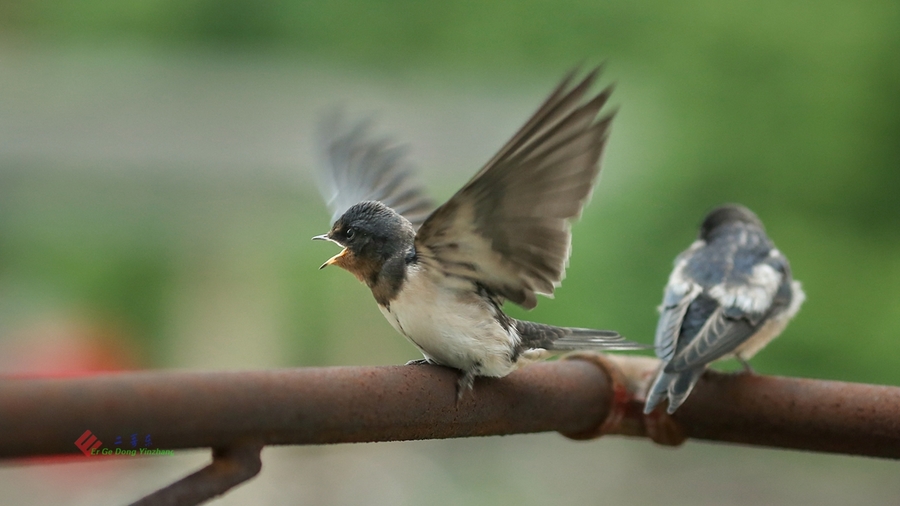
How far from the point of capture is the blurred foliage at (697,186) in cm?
473

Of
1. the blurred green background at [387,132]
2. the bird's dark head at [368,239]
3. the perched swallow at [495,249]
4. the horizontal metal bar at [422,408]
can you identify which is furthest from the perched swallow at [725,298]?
the blurred green background at [387,132]

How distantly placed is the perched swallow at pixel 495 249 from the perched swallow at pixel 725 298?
425mm

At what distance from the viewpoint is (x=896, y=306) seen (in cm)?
473

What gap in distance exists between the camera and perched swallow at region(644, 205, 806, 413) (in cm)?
240

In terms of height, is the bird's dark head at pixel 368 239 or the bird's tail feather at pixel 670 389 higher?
the bird's dark head at pixel 368 239

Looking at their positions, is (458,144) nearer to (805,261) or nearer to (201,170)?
(201,170)

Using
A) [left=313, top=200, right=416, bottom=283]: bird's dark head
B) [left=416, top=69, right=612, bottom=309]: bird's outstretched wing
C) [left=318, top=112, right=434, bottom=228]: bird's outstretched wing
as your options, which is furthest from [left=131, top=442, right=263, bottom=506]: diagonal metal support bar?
[left=318, top=112, right=434, bottom=228]: bird's outstretched wing

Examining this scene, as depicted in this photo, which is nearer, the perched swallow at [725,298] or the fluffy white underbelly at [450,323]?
the fluffy white underbelly at [450,323]

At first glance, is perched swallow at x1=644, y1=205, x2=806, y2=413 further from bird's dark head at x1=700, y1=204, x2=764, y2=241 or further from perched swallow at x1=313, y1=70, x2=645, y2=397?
perched swallow at x1=313, y1=70, x2=645, y2=397

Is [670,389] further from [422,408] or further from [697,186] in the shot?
[697,186]

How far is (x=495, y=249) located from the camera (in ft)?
5.69

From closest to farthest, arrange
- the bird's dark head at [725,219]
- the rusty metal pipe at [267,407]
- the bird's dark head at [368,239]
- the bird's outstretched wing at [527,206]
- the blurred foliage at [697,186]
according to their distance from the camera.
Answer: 1. the rusty metal pipe at [267,407]
2. the bird's outstretched wing at [527,206]
3. the bird's dark head at [368,239]
4. the bird's dark head at [725,219]
5. the blurred foliage at [697,186]

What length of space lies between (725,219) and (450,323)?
1721 mm

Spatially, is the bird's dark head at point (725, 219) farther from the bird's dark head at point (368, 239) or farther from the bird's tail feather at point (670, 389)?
the bird's dark head at point (368, 239)
